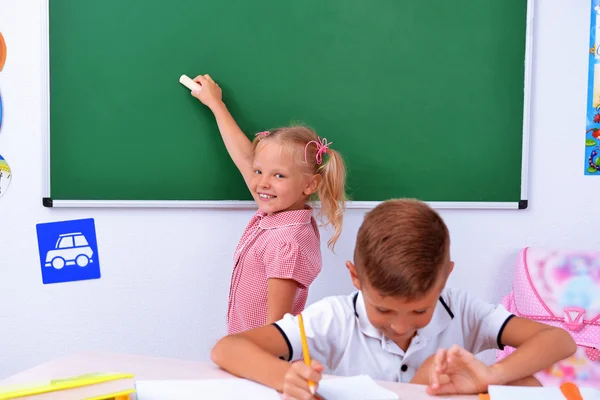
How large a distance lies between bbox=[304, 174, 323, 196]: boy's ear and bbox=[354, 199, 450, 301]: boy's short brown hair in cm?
72

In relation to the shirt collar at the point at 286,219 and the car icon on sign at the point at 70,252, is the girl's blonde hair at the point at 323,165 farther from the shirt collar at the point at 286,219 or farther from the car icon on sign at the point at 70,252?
the car icon on sign at the point at 70,252

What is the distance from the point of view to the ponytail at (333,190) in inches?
76.2

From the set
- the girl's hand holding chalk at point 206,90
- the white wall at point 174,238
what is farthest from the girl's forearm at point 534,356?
the girl's hand holding chalk at point 206,90

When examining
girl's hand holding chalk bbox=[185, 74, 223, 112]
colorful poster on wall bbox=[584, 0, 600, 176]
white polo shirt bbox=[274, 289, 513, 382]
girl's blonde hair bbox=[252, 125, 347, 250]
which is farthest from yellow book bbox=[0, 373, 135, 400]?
colorful poster on wall bbox=[584, 0, 600, 176]

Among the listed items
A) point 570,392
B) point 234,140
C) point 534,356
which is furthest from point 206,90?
point 570,392

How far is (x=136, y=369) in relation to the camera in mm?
1204

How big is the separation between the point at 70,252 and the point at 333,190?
38.3 inches

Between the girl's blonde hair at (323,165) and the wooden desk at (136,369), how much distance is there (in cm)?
81

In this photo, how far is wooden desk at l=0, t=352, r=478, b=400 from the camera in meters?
1.12

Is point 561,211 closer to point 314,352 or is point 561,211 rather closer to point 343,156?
point 343,156

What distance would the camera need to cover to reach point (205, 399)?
105 centimetres

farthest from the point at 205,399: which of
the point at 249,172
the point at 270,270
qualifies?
the point at 249,172

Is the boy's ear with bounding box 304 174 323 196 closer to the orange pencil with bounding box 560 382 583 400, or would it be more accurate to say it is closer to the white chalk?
the white chalk

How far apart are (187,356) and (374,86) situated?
1.13 metres
